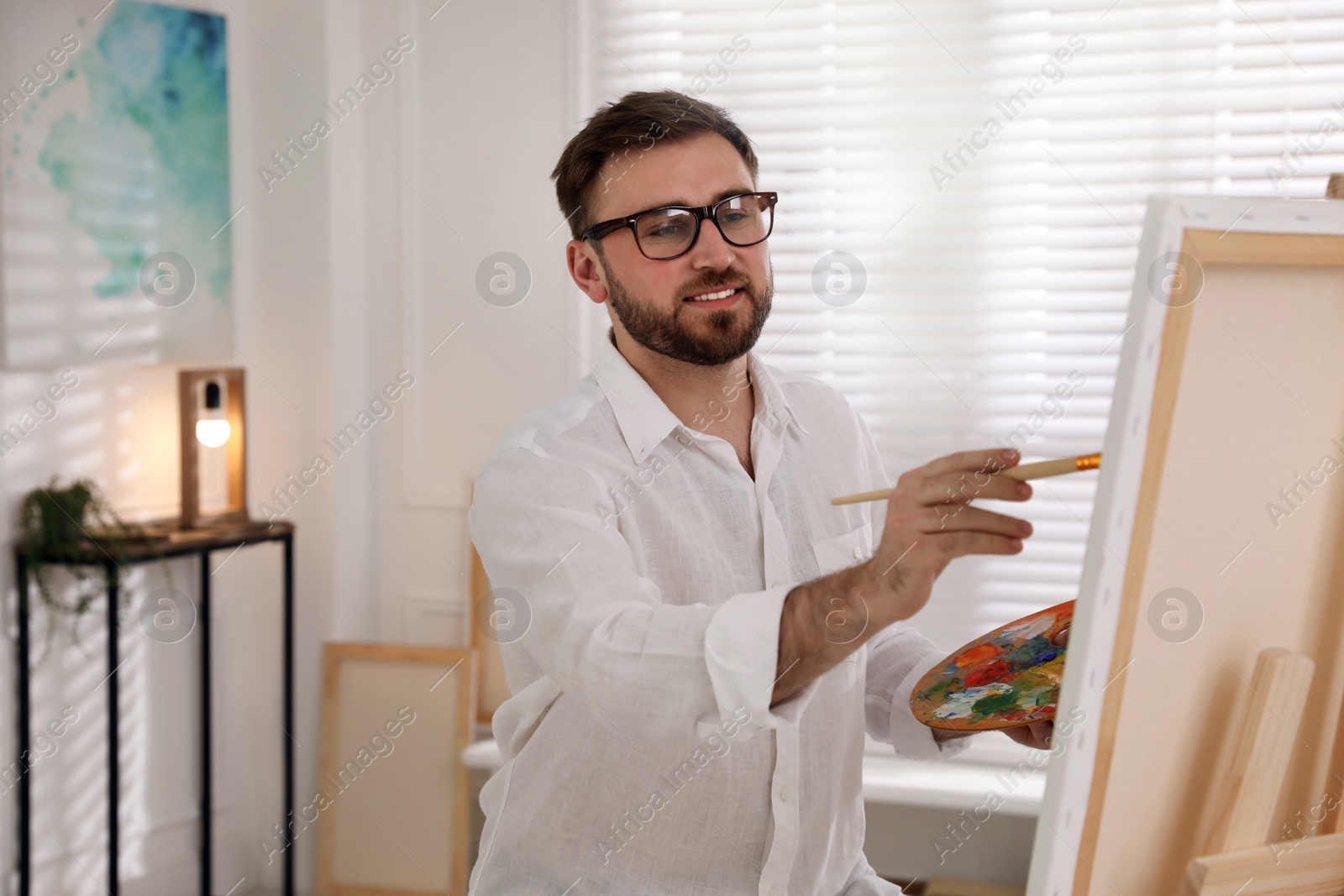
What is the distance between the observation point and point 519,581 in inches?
51.3

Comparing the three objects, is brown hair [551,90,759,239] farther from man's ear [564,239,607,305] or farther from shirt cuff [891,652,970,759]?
shirt cuff [891,652,970,759]

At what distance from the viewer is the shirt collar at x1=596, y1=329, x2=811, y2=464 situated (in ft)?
5.03

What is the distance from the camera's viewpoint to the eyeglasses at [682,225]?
5.21 feet

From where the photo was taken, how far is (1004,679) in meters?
1.19

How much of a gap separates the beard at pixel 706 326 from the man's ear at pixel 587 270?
0.47 ft

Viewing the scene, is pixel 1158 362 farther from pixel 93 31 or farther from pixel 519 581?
pixel 93 31

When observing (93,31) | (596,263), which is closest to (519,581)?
(596,263)

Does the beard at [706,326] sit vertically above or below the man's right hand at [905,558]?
above

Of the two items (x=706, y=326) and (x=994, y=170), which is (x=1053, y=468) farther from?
(x=994, y=170)

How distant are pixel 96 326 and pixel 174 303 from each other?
0.23m

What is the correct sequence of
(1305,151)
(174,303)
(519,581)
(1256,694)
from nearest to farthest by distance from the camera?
(1256,694) → (519,581) → (1305,151) → (174,303)

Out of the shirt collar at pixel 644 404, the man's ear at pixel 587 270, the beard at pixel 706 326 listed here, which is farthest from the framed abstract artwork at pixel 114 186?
the beard at pixel 706 326

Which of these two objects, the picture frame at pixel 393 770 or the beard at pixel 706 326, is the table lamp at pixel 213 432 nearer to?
the picture frame at pixel 393 770

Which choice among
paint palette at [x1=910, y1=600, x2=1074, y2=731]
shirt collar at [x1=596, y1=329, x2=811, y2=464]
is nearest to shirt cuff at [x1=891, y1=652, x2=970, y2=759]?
paint palette at [x1=910, y1=600, x2=1074, y2=731]
